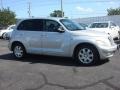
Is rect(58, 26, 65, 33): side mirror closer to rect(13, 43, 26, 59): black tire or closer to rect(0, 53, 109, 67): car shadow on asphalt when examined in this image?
rect(0, 53, 109, 67): car shadow on asphalt

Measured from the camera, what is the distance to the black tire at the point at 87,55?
984cm

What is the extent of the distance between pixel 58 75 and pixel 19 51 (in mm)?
3855

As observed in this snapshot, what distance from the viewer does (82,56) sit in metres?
10.1

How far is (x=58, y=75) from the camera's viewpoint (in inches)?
336

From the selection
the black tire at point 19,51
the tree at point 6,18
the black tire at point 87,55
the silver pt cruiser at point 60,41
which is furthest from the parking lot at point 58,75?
the tree at point 6,18

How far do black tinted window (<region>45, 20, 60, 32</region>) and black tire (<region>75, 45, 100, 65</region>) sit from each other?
1.27 metres

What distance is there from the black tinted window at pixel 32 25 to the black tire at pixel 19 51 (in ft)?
2.48

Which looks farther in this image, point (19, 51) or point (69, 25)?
point (19, 51)

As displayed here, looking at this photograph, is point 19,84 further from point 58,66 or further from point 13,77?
point 58,66

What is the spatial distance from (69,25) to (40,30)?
3.89ft

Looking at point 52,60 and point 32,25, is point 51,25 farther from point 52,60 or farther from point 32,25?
point 52,60

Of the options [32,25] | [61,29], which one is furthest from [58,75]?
[32,25]

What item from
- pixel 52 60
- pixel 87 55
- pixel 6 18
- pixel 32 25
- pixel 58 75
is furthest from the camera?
pixel 6 18

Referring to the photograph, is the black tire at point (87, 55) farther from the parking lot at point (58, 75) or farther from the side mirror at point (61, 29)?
the side mirror at point (61, 29)
